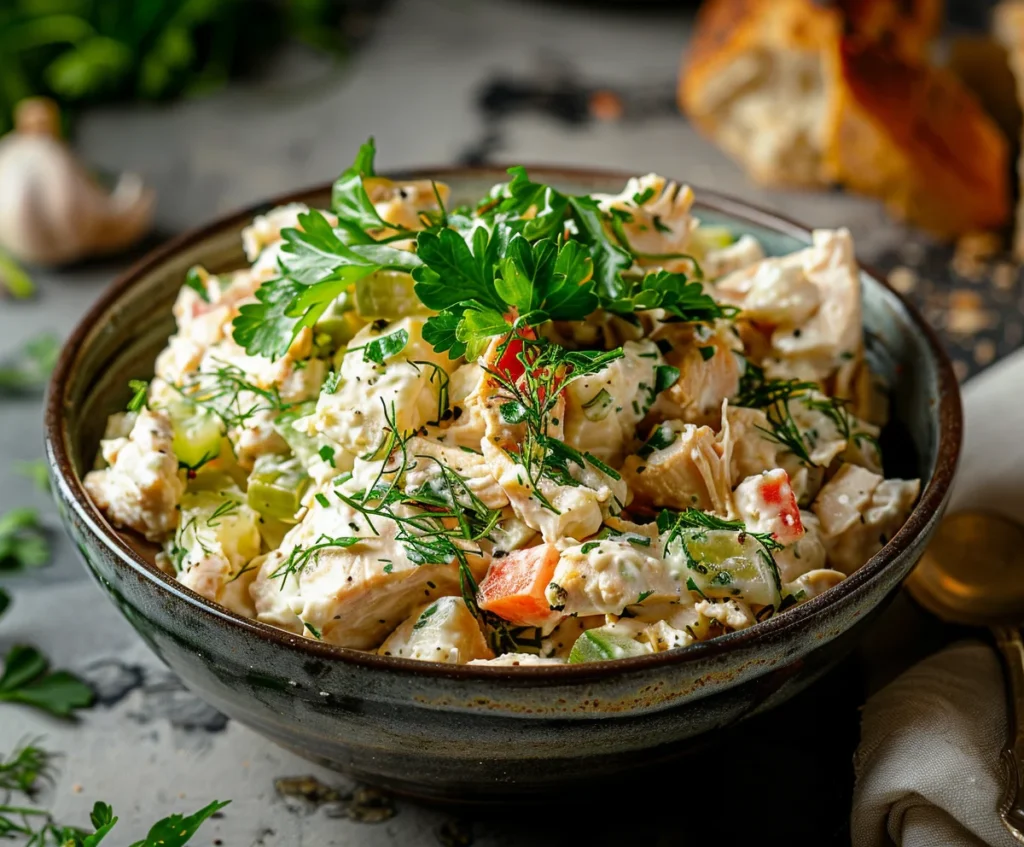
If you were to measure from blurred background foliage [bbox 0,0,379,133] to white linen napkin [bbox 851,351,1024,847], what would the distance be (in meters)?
3.56

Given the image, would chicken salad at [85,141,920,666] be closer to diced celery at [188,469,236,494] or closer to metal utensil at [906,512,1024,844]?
diced celery at [188,469,236,494]

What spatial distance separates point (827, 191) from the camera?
4.11m

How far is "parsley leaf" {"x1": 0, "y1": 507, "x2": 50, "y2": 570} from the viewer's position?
2.73 metres

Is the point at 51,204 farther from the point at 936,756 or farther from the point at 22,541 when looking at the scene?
the point at 936,756

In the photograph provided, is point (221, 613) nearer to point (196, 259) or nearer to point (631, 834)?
point (631, 834)

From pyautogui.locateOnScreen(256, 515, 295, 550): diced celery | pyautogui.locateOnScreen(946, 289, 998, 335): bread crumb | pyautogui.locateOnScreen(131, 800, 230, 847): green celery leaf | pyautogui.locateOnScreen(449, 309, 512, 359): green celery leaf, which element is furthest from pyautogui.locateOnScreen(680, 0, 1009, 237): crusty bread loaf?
pyautogui.locateOnScreen(131, 800, 230, 847): green celery leaf

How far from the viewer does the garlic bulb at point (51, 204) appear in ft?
12.1


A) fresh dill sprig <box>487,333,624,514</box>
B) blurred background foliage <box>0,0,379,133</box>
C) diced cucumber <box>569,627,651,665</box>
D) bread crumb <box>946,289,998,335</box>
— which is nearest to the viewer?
diced cucumber <box>569,627,651,665</box>

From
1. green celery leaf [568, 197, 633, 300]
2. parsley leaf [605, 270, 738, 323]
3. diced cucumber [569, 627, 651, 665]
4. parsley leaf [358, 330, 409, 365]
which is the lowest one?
diced cucumber [569, 627, 651, 665]

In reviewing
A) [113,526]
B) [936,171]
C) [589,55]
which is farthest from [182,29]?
[113,526]

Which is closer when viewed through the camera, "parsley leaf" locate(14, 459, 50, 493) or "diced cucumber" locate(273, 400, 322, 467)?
"diced cucumber" locate(273, 400, 322, 467)

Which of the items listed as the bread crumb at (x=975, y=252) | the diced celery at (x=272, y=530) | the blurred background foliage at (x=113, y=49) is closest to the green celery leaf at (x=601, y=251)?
the diced celery at (x=272, y=530)

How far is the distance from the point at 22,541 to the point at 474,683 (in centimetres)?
157

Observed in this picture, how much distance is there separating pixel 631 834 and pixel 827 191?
263 cm
